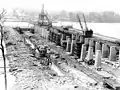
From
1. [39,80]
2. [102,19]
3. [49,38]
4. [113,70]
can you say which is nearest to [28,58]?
[39,80]

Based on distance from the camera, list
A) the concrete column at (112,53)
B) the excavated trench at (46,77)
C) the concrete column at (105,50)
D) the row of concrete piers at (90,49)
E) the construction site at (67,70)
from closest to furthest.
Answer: the excavated trench at (46,77)
the construction site at (67,70)
the row of concrete piers at (90,49)
the concrete column at (112,53)
the concrete column at (105,50)

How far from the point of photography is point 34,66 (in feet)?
83.4

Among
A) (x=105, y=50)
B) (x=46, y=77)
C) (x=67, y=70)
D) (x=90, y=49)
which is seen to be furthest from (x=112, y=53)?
(x=46, y=77)

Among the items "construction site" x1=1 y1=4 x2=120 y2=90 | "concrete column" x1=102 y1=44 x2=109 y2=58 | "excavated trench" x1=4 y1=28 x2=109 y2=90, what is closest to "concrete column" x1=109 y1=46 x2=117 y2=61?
"construction site" x1=1 y1=4 x2=120 y2=90

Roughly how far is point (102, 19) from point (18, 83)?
12100 centimetres

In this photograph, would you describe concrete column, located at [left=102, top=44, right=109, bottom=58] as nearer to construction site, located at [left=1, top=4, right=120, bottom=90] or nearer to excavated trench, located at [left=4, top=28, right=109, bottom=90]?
construction site, located at [left=1, top=4, right=120, bottom=90]

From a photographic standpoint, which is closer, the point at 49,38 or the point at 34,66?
the point at 34,66

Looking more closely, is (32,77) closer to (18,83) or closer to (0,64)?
(18,83)

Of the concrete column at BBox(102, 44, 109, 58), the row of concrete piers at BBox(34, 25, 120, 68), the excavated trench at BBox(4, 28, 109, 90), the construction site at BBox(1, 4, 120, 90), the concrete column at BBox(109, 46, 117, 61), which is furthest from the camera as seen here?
the concrete column at BBox(102, 44, 109, 58)

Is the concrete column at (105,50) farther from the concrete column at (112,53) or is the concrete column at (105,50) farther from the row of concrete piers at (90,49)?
the concrete column at (112,53)

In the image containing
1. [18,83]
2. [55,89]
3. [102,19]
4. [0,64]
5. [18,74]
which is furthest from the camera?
[102,19]

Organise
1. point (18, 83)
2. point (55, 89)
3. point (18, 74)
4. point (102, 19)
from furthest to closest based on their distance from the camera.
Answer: point (102, 19)
point (18, 74)
point (18, 83)
point (55, 89)

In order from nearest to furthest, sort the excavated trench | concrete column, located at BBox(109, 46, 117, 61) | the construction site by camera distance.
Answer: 1. the excavated trench
2. the construction site
3. concrete column, located at BBox(109, 46, 117, 61)

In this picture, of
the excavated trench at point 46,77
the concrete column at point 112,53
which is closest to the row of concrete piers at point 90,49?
the concrete column at point 112,53
